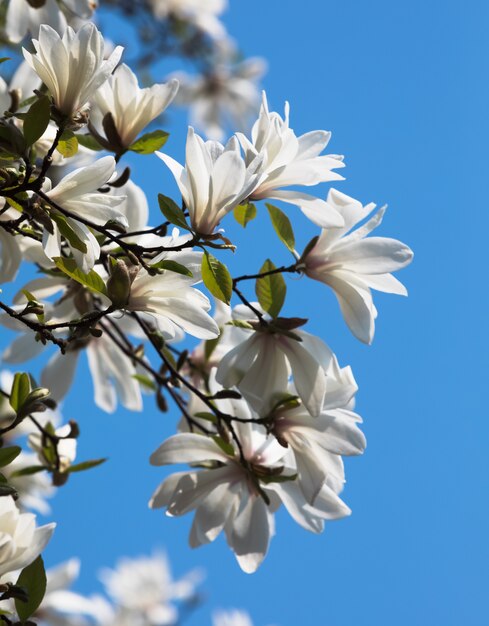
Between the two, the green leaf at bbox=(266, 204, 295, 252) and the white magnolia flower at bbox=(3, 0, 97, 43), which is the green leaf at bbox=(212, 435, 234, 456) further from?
the white magnolia flower at bbox=(3, 0, 97, 43)

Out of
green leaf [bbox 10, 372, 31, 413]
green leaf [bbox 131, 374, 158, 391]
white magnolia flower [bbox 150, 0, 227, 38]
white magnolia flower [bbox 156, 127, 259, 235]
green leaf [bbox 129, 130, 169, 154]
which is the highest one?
white magnolia flower [bbox 150, 0, 227, 38]

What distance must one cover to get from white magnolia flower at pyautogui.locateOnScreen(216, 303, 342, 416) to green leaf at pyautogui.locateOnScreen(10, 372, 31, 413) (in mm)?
198

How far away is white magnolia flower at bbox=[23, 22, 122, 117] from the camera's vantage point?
30.1 inches

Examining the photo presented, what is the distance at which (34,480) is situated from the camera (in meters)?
1.50

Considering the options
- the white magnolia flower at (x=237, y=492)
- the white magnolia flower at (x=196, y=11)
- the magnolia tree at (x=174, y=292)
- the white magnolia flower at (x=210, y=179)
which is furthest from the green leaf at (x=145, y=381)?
the white magnolia flower at (x=196, y=11)

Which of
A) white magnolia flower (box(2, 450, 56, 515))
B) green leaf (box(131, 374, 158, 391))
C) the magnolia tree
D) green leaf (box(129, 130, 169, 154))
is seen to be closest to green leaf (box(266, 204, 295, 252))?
the magnolia tree

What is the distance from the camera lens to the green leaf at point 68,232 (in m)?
0.78

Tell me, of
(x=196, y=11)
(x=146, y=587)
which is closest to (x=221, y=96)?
(x=196, y=11)

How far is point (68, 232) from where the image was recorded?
78 cm

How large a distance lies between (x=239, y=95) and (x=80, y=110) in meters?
2.92

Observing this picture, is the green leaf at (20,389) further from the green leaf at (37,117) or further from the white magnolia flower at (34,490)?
the white magnolia flower at (34,490)

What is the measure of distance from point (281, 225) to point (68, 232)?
223 millimetres

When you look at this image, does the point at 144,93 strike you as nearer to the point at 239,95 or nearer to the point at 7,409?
the point at 7,409

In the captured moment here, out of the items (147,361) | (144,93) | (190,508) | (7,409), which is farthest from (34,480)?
(144,93)
